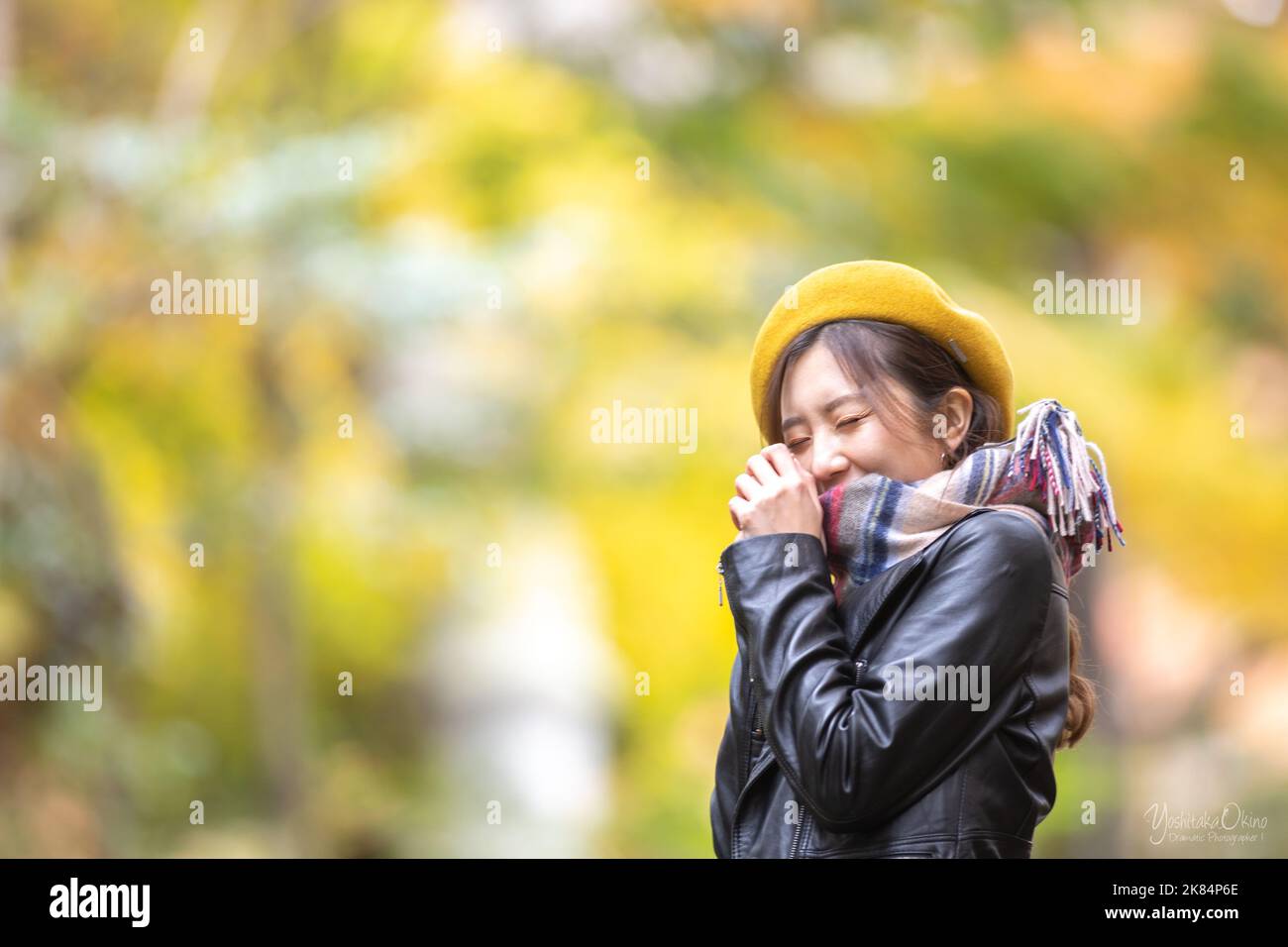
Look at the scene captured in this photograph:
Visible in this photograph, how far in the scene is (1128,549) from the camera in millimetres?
6887

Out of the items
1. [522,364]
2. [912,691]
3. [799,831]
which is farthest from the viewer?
[522,364]

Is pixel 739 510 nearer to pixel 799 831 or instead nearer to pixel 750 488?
pixel 750 488

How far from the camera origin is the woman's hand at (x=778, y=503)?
5.17 feet

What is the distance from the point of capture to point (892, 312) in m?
1.69

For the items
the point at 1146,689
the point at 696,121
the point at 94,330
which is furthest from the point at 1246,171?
the point at 94,330

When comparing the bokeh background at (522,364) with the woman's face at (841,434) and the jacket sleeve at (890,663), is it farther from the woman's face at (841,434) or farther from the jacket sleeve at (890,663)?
the jacket sleeve at (890,663)

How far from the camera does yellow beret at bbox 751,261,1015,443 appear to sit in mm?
1686

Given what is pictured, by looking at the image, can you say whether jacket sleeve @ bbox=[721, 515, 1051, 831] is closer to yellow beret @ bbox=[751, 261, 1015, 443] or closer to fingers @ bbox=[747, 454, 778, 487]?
fingers @ bbox=[747, 454, 778, 487]

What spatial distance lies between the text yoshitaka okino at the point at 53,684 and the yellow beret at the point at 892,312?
196 inches

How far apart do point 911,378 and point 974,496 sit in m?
0.17

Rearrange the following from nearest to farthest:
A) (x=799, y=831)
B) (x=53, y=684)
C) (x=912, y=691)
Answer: (x=912, y=691)
(x=799, y=831)
(x=53, y=684)

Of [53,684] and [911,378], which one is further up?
[911,378]

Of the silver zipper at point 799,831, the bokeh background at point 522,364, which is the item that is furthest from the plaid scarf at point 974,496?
the bokeh background at point 522,364

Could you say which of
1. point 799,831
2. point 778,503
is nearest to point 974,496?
point 778,503
